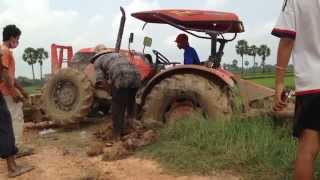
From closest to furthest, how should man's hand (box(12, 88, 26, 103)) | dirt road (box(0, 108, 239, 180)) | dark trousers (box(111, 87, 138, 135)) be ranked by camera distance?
dirt road (box(0, 108, 239, 180)) → man's hand (box(12, 88, 26, 103)) → dark trousers (box(111, 87, 138, 135))

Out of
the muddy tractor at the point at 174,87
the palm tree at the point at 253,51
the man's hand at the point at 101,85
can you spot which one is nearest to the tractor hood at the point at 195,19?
the muddy tractor at the point at 174,87

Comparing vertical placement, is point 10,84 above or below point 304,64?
below

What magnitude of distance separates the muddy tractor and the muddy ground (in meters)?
0.69

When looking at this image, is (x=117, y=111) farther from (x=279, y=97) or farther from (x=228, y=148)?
(x=279, y=97)

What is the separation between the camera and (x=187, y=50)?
8930mm

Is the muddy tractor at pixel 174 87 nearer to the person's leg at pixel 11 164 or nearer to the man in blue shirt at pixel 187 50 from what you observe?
the man in blue shirt at pixel 187 50

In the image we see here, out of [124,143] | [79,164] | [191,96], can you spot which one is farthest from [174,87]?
[79,164]

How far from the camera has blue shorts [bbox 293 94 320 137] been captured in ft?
11.1

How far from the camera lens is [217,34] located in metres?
8.84

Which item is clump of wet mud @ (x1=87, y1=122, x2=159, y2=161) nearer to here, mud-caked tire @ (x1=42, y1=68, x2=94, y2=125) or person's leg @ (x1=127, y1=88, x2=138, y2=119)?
person's leg @ (x1=127, y1=88, x2=138, y2=119)

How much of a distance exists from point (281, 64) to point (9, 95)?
4.27 m

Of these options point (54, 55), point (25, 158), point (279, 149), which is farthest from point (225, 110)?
point (54, 55)

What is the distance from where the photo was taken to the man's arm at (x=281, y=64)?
11.6 feet

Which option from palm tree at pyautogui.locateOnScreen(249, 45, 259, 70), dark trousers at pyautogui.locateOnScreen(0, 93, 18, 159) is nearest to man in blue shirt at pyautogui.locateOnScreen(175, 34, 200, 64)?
dark trousers at pyautogui.locateOnScreen(0, 93, 18, 159)
